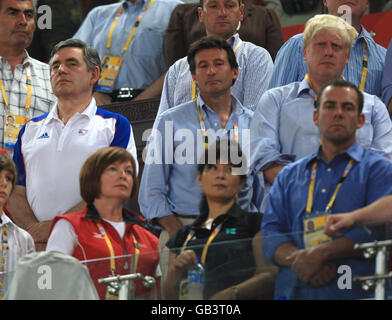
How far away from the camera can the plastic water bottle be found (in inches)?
145

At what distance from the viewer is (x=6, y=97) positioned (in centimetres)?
533

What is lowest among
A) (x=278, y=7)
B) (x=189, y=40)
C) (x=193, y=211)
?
(x=193, y=211)

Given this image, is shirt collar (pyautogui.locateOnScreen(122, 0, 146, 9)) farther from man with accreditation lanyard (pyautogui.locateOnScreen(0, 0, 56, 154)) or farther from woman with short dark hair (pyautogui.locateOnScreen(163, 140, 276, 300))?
woman with short dark hair (pyautogui.locateOnScreen(163, 140, 276, 300))

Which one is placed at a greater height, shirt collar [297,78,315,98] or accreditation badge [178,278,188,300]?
shirt collar [297,78,315,98]

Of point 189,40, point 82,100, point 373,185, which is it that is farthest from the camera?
point 189,40

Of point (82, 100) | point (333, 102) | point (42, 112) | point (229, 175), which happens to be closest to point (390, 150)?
point (333, 102)

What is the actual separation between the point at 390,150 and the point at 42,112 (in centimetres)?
198

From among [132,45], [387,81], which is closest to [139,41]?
[132,45]

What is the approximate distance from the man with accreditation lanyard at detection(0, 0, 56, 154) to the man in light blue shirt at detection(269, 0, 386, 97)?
1.29 m

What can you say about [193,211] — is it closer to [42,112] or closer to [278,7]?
[42,112]

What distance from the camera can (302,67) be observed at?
505 centimetres

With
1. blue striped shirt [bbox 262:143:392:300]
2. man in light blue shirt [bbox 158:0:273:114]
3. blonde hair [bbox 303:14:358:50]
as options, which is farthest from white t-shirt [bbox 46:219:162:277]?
blonde hair [bbox 303:14:358:50]

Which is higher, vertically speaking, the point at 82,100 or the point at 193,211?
the point at 82,100

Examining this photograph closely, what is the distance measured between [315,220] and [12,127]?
6.79 feet
